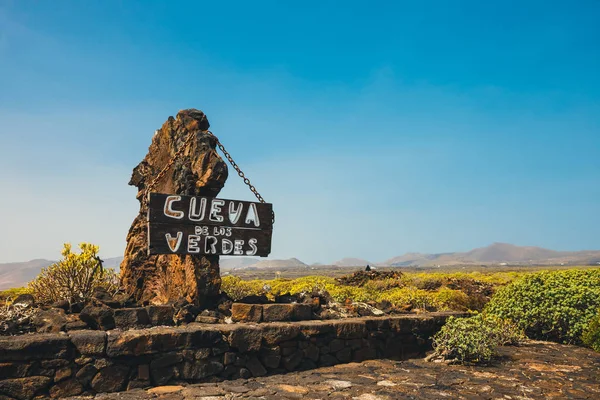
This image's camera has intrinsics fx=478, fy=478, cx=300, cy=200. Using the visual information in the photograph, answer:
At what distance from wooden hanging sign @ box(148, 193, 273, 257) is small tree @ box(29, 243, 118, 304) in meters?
1.77

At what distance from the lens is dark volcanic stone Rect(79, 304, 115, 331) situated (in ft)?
20.3

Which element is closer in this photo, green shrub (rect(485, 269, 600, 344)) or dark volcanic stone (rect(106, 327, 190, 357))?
dark volcanic stone (rect(106, 327, 190, 357))

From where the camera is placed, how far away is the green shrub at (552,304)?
10.2 meters

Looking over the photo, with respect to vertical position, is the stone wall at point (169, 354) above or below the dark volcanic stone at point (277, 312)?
below

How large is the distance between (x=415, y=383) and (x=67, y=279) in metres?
5.88

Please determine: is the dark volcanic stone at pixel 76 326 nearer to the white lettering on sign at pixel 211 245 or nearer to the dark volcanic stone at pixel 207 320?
the dark volcanic stone at pixel 207 320

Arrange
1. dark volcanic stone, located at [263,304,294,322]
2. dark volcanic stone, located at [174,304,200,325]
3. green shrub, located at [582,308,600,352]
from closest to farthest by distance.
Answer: dark volcanic stone, located at [174,304,200,325] < dark volcanic stone, located at [263,304,294,322] < green shrub, located at [582,308,600,352]

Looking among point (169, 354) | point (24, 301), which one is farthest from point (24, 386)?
point (24, 301)

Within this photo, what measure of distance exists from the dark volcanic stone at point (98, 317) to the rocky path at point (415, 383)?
0.97 metres

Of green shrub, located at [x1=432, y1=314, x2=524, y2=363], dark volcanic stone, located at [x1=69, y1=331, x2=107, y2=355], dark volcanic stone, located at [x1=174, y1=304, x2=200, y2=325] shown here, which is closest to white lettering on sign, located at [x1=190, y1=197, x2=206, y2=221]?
dark volcanic stone, located at [x1=174, y1=304, x2=200, y2=325]

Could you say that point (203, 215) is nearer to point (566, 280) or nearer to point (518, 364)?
point (518, 364)

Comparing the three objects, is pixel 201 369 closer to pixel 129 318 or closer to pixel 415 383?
pixel 129 318

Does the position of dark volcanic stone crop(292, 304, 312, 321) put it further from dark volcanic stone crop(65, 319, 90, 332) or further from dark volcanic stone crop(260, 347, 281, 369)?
dark volcanic stone crop(65, 319, 90, 332)

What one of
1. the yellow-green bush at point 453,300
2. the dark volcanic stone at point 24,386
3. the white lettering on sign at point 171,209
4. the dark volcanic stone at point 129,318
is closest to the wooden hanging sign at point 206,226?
the white lettering on sign at point 171,209
